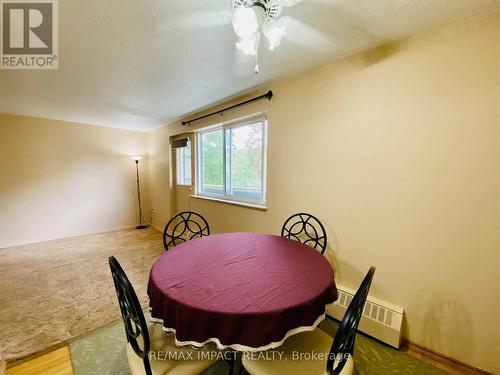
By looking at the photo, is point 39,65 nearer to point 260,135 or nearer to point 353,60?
point 260,135

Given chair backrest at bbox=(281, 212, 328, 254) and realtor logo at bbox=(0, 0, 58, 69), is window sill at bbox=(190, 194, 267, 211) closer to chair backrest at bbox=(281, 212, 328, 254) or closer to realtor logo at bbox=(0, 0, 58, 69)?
chair backrest at bbox=(281, 212, 328, 254)

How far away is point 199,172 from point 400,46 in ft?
10.3

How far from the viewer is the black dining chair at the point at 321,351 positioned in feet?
2.62

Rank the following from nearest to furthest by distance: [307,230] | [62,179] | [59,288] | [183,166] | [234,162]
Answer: [307,230], [59,288], [234,162], [62,179], [183,166]

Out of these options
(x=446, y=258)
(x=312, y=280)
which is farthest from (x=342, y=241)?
(x=312, y=280)

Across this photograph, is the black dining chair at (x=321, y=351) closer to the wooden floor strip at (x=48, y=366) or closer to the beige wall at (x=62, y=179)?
the wooden floor strip at (x=48, y=366)

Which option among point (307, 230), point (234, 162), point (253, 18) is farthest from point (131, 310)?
point (234, 162)

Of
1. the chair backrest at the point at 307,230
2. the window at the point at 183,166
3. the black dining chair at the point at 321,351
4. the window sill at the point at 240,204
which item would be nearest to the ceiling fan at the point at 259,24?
the black dining chair at the point at 321,351

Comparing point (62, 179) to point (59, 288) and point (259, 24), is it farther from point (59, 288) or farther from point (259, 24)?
point (259, 24)

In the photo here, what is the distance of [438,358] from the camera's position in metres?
1.43

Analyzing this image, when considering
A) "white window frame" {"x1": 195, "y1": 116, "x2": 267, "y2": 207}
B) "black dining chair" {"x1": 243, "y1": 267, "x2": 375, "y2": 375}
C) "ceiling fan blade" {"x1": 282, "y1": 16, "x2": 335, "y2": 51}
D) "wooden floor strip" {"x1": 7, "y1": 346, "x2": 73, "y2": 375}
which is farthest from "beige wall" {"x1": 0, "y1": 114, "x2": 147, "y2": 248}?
"black dining chair" {"x1": 243, "y1": 267, "x2": 375, "y2": 375}

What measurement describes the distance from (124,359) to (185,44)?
2335 millimetres

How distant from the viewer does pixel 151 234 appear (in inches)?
172

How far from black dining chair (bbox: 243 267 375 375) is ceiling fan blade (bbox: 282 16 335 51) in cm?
153
